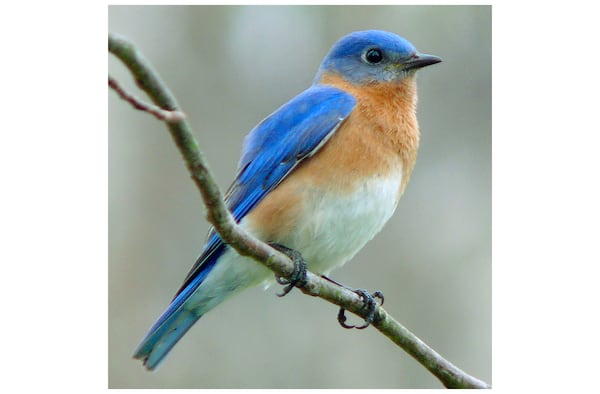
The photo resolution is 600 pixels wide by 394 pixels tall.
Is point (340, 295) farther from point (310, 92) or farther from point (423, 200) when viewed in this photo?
point (423, 200)

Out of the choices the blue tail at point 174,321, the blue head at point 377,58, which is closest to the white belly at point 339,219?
the blue tail at point 174,321

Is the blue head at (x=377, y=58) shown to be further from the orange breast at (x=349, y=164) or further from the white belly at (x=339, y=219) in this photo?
the white belly at (x=339, y=219)

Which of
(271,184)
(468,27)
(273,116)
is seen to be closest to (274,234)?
(271,184)

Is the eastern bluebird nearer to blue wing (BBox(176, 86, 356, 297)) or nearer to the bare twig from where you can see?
blue wing (BBox(176, 86, 356, 297))

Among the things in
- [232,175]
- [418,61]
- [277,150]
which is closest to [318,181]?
[277,150]

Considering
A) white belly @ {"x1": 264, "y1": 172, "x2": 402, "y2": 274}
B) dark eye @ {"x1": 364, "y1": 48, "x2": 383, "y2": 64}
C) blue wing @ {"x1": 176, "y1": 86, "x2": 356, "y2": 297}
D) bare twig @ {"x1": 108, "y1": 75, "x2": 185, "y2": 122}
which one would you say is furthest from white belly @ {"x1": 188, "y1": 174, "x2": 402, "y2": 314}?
bare twig @ {"x1": 108, "y1": 75, "x2": 185, "y2": 122}

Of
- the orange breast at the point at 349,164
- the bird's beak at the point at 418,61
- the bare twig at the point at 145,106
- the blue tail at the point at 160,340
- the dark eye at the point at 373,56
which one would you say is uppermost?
the dark eye at the point at 373,56
